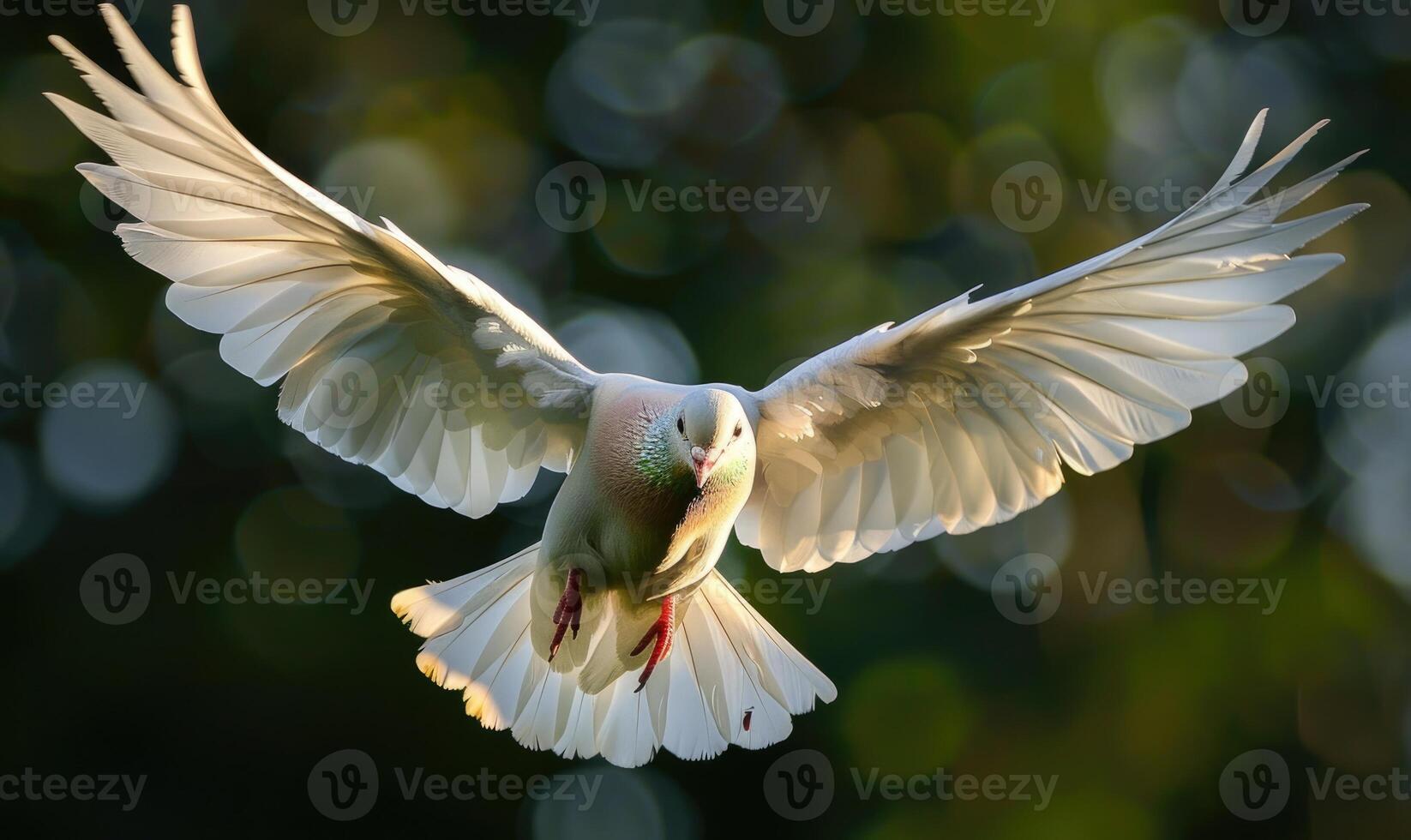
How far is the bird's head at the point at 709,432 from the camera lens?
3.97 meters

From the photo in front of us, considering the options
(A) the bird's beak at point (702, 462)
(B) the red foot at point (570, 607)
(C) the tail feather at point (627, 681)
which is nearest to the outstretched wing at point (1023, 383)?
(C) the tail feather at point (627, 681)

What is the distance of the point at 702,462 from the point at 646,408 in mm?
521

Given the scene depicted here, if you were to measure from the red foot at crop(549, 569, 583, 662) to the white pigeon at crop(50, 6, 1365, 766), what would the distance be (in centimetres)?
1

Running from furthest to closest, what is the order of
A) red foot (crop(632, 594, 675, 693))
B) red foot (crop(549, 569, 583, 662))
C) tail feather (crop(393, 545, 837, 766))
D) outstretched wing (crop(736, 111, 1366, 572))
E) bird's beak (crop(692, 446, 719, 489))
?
tail feather (crop(393, 545, 837, 766)), red foot (crop(632, 594, 675, 693)), red foot (crop(549, 569, 583, 662)), bird's beak (crop(692, 446, 719, 489)), outstretched wing (crop(736, 111, 1366, 572))

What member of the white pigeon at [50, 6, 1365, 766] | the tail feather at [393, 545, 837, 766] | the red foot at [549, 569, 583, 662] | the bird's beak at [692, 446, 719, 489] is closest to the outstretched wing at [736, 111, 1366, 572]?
the white pigeon at [50, 6, 1365, 766]

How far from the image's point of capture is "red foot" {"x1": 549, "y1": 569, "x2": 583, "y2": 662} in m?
4.75

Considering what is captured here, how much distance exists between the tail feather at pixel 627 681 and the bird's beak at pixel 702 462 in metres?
1.43

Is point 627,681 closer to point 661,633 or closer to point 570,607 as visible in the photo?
point 661,633

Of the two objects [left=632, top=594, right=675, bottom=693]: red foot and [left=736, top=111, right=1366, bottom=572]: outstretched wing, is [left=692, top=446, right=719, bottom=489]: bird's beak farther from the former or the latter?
[left=632, top=594, right=675, bottom=693]: red foot

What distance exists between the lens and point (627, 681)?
212 inches

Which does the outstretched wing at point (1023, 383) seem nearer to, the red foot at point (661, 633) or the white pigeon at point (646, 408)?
the white pigeon at point (646, 408)

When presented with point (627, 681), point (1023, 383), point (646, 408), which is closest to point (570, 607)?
point (627, 681)

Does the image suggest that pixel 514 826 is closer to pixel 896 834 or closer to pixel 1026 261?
pixel 896 834

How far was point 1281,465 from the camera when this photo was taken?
926 cm
